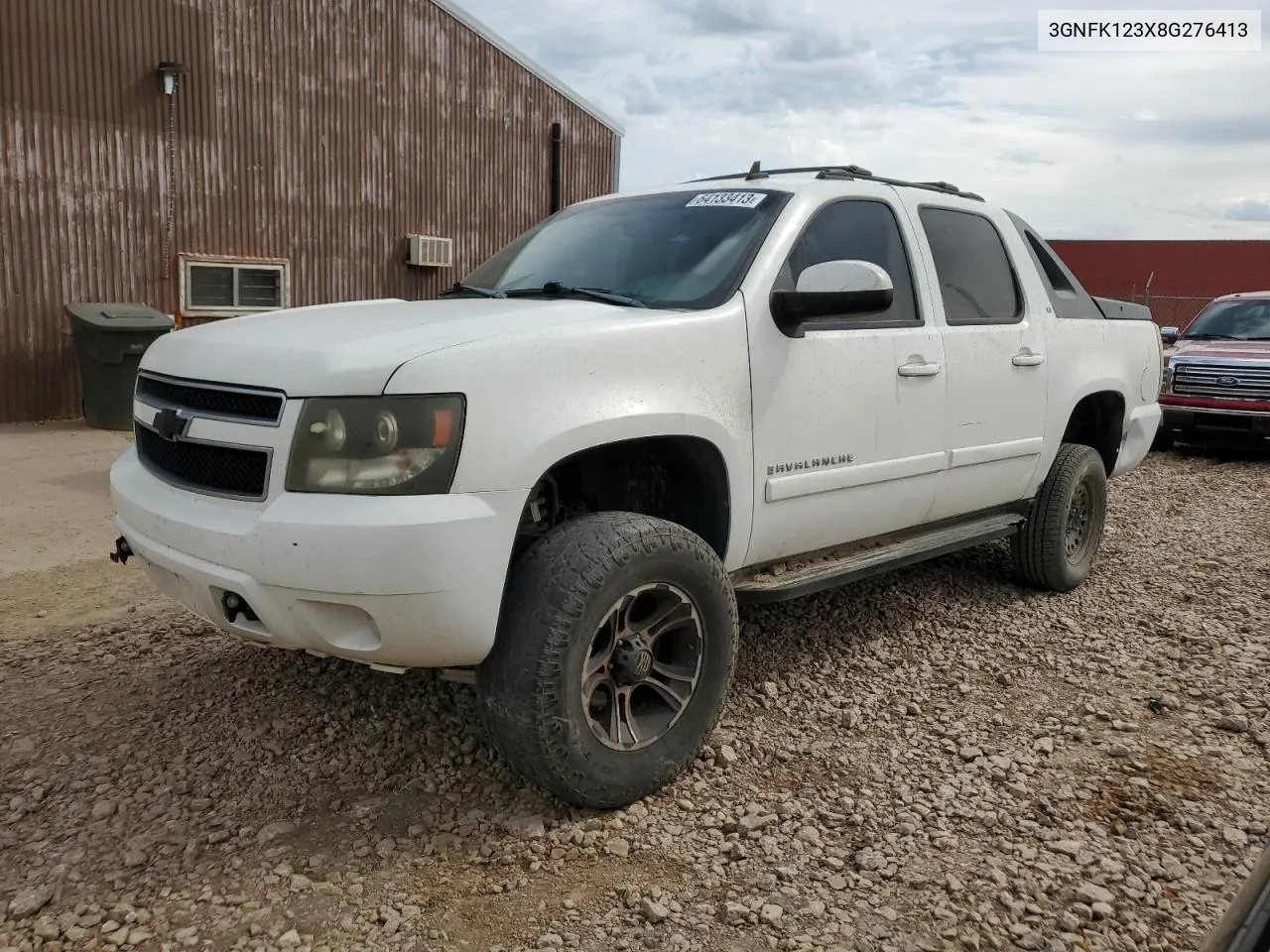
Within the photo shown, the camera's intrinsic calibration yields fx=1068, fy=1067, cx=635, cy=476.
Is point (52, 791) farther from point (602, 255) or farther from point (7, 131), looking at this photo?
point (7, 131)

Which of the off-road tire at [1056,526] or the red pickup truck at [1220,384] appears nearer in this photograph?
the off-road tire at [1056,526]

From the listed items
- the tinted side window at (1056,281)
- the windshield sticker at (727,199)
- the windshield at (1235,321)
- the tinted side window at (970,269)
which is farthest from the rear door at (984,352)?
the windshield at (1235,321)

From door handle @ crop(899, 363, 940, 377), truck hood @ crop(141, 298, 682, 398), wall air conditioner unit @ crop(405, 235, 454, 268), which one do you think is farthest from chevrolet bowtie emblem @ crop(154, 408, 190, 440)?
wall air conditioner unit @ crop(405, 235, 454, 268)

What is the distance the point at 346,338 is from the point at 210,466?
21.0 inches

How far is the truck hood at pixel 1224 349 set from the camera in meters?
10.8

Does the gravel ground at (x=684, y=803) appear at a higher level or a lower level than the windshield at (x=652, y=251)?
lower

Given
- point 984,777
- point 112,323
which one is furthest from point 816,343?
point 112,323

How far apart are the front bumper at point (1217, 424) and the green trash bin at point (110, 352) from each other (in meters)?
10.1

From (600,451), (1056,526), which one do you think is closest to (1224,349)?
(1056,526)

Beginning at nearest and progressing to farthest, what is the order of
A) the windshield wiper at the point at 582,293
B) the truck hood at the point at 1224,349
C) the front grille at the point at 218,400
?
the front grille at the point at 218,400 < the windshield wiper at the point at 582,293 < the truck hood at the point at 1224,349

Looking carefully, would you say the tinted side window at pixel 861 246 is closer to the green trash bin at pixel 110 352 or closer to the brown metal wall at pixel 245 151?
the green trash bin at pixel 110 352

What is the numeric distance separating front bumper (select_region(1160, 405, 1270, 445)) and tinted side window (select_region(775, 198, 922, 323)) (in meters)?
7.91

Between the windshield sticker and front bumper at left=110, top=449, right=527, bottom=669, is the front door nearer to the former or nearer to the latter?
the windshield sticker

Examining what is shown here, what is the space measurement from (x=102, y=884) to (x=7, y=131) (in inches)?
392
